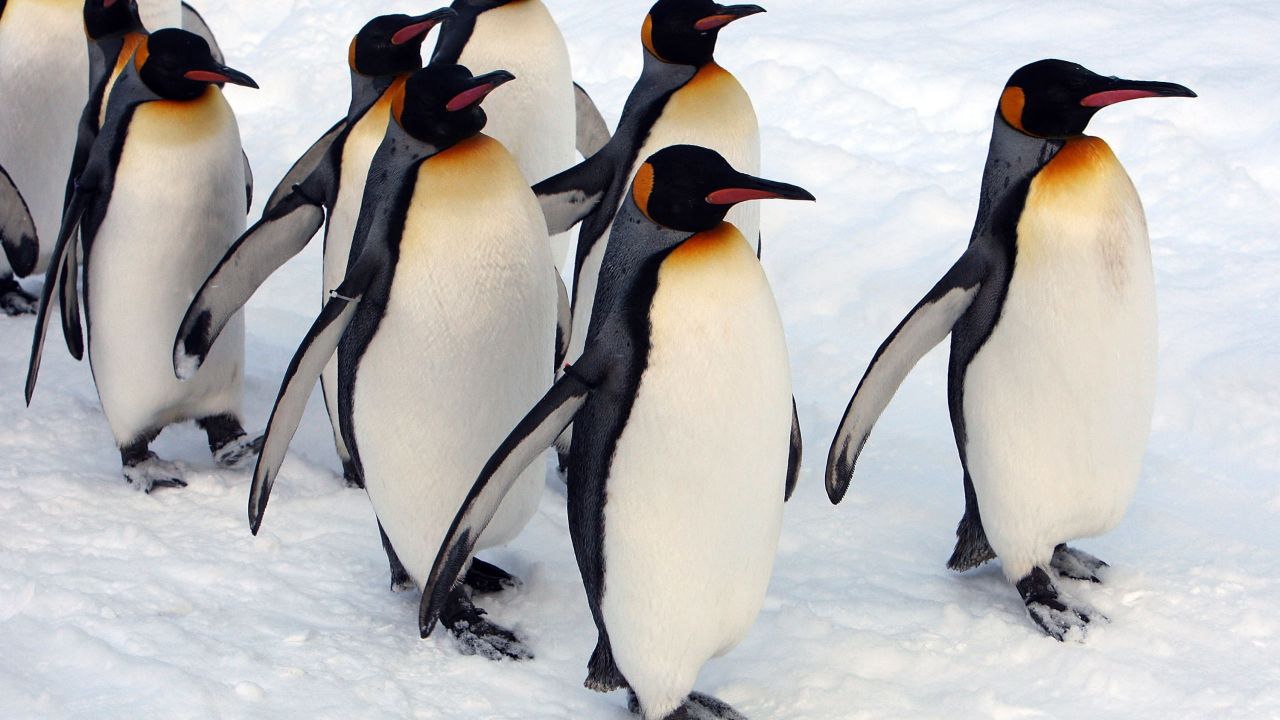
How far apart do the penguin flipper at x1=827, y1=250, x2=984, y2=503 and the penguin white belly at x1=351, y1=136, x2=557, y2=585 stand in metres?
0.65

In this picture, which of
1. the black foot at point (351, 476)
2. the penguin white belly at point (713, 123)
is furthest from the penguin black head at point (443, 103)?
the black foot at point (351, 476)

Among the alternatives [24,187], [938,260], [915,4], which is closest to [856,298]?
[938,260]

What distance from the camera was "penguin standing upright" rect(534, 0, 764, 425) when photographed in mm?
3369

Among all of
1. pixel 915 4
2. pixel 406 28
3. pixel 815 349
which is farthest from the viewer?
pixel 915 4

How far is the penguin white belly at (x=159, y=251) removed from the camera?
3.45m

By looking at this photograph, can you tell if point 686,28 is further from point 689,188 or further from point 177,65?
point 177,65

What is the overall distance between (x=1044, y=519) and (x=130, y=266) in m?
2.32

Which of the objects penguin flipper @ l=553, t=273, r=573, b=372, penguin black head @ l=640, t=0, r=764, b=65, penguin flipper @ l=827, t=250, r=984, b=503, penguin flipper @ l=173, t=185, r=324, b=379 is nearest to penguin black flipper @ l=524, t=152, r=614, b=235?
penguin flipper @ l=553, t=273, r=573, b=372

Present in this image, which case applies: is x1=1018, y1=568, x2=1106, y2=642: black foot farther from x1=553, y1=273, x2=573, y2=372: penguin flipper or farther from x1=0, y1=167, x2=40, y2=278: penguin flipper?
x1=0, y1=167, x2=40, y2=278: penguin flipper

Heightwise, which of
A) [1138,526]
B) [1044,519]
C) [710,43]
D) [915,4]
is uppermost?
[710,43]

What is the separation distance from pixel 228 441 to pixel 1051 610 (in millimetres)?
2195

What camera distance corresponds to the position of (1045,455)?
2963mm

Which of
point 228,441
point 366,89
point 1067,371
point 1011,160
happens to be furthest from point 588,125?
point 1067,371

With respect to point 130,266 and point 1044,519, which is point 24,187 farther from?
point 1044,519
